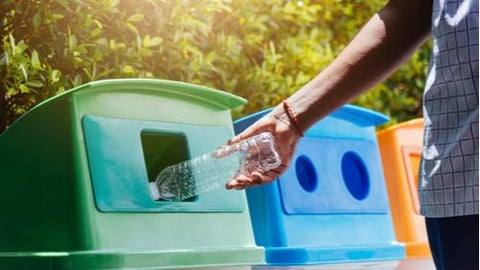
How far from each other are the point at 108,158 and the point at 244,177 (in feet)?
1.06

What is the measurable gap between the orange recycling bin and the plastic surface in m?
0.15

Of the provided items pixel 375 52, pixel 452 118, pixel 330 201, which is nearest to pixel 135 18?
pixel 330 201

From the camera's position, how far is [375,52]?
1721 millimetres

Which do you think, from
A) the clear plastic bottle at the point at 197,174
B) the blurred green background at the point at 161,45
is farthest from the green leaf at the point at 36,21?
the clear plastic bottle at the point at 197,174

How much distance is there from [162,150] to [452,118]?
1.08 meters

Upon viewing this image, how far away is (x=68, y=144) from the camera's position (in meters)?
2.02

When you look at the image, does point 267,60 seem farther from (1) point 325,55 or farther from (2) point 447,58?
(2) point 447,58

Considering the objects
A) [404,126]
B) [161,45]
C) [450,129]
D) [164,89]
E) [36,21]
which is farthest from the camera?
[404,126]

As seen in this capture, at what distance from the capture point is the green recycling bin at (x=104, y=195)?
1.99 meters

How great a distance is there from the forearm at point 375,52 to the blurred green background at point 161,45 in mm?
1029

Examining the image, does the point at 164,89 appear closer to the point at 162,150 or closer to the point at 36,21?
the point at 162,150

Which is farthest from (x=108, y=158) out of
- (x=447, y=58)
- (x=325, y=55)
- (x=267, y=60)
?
(x=325, y=55)

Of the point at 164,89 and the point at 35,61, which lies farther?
the point at 35,61

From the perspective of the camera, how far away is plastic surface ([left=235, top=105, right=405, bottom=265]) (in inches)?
98.9
